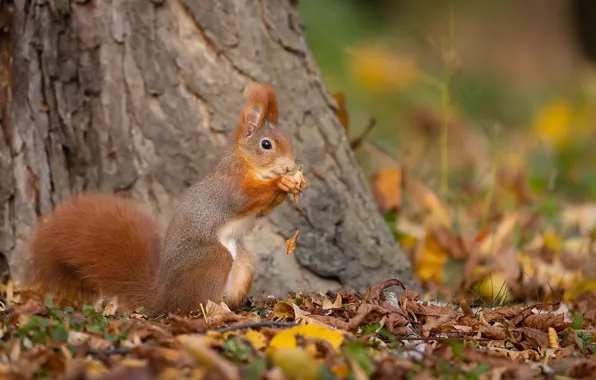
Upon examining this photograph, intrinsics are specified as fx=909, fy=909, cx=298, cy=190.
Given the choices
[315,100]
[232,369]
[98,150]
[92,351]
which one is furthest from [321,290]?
[232,369]

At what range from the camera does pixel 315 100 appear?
3854mm

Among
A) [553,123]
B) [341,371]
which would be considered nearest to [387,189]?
[341,371]

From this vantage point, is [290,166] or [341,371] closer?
[341,371]

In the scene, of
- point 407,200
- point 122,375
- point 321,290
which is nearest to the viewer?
point 122,375

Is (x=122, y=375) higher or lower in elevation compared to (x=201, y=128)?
lower

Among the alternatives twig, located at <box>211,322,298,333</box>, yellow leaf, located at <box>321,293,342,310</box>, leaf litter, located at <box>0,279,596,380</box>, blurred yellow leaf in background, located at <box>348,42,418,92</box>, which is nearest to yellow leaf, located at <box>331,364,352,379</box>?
leaf litter, located at <box>0,279,596,380</box>

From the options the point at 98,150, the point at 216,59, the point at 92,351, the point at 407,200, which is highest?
the point at 216,59

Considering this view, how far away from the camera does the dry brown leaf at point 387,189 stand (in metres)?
4.74

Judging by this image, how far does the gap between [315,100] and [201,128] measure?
51 centimetres

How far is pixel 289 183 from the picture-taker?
2.96m

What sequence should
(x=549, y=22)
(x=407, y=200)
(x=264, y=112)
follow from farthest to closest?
(x=549, y=22) < (x=407, y=200) < (x=264, y=112)

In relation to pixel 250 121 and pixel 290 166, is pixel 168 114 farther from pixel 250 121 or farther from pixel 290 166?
pixel 290 166

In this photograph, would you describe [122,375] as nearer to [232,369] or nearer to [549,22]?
[232,369]

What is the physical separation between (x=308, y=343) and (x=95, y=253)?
1.11 meters
